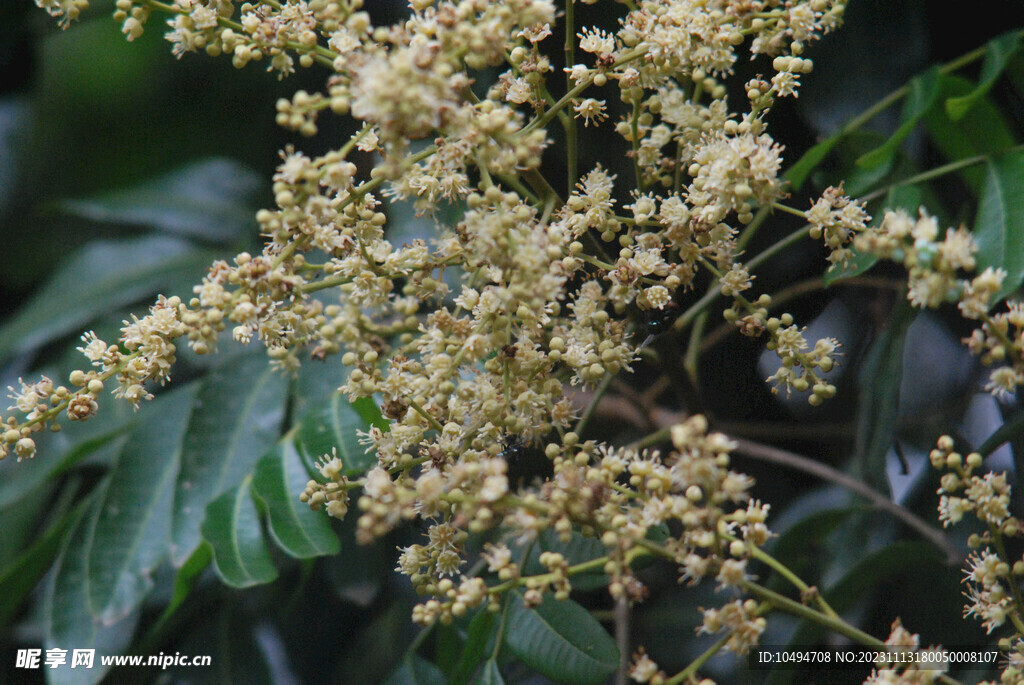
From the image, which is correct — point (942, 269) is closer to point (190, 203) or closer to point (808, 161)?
point (808, 161)

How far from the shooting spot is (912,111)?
101 cm

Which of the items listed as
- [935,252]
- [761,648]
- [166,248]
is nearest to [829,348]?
[935,252]

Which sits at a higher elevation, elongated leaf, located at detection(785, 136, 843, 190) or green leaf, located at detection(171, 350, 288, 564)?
elongated leaf, located at detection(785, 136, 843, 190)

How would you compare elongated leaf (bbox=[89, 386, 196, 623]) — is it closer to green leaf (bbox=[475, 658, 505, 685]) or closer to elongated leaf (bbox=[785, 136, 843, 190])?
green leaf (bbox=[475, 658, 505, 685])

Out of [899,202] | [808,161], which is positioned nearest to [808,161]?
[808,161]

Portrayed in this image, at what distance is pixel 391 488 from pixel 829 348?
16.7 inches

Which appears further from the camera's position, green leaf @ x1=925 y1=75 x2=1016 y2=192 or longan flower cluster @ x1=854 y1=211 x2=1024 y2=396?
green leaf @ x1=925 y1=75 x2=1016 y2=192

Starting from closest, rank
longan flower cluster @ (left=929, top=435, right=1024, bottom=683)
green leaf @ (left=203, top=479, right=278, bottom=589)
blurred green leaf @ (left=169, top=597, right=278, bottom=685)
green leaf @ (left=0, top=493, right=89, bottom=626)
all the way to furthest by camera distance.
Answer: longan flower cluster @ (left=929, top=435, right=1024, bottom=683)
green leaf @ (left=203, top=479, right=278, bottom=589)
green leaf @ (left=0, top=493, right=89, bottom=626)
blurred green leaf @ (left=169, top=597, right=278, bottom=685)

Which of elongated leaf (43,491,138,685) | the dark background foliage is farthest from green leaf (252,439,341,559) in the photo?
elongated leaf (43,491,138,685)

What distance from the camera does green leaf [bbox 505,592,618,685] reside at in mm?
783

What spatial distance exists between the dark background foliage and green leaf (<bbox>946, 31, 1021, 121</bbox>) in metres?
0.07

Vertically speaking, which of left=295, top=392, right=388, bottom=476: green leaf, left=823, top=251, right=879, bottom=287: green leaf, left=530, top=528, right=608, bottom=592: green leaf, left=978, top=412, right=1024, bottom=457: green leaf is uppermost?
left=823, top=251, right=879, bottom=287: green leaf

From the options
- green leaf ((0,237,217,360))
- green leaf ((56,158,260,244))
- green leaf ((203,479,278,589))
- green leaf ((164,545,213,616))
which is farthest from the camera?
green leaf ((56,158,260,244))

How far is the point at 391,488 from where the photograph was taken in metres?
0.57
